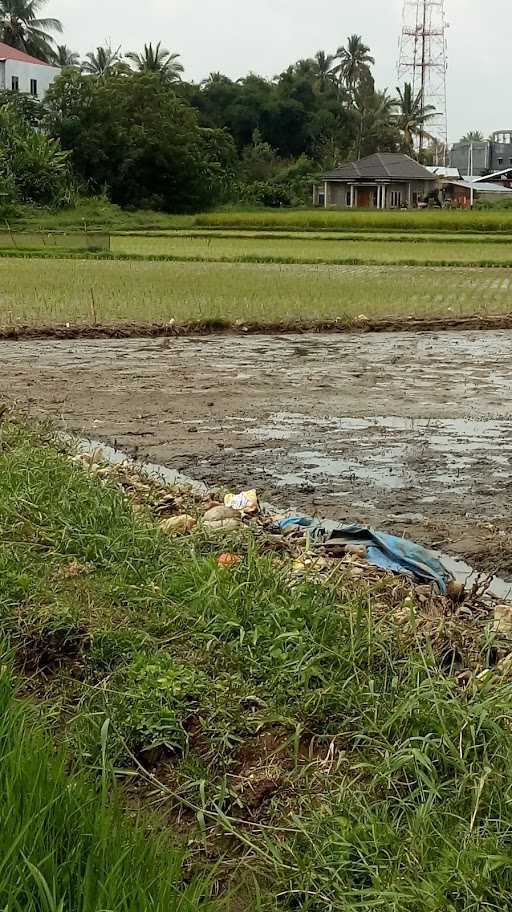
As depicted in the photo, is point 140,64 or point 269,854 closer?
point 269,854

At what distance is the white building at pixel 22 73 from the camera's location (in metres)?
44.0

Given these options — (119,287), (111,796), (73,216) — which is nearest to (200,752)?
(111,796)

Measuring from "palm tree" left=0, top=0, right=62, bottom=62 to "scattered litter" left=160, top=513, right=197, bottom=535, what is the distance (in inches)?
1989

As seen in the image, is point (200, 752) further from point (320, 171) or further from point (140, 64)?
point (140, 64)

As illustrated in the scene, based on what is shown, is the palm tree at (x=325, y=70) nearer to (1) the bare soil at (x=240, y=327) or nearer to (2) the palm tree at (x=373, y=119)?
(2) the palm tree at (x=373, y=119)

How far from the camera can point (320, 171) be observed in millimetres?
46812

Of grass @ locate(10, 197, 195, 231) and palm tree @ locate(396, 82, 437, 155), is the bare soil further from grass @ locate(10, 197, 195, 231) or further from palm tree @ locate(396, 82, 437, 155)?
palm tree @ locate(396, 82, 437, 155)

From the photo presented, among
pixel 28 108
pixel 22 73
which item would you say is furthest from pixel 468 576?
pixel 22 73

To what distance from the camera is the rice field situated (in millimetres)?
20531

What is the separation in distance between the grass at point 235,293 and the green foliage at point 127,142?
67.2ft

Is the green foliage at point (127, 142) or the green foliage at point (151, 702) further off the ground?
the green foliage at point (127, 142)

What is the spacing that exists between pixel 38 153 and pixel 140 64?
16676mm

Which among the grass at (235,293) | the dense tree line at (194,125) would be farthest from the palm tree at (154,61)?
the grass at (235,293)

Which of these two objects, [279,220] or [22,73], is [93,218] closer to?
[279,220]
